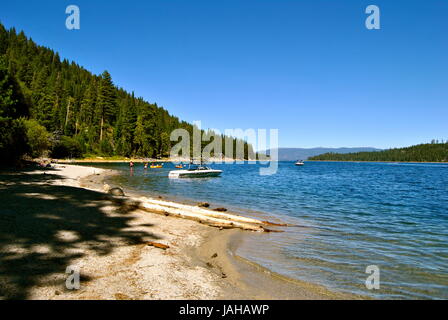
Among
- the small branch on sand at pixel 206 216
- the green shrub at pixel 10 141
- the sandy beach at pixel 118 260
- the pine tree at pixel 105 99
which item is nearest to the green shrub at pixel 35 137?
the green shrub at pixel 10 141

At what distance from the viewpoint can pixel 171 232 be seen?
387 inches

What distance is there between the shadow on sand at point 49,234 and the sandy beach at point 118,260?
0.02 metres

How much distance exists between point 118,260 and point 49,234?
269cm

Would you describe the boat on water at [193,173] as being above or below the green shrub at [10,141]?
below

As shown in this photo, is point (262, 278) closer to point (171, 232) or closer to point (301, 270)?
point (301, 270)

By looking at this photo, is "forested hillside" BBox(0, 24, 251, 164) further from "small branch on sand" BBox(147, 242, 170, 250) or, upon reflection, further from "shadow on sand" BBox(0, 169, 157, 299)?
"small branch on sand" BBox(147, 242, 170, 250)

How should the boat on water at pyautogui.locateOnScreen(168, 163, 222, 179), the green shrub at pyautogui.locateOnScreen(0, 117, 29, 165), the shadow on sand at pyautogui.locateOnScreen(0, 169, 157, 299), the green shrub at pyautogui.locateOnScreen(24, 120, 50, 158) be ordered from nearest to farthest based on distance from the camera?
the shadow on sand at pyautogui.locateOnScreen(0, 169, 157, 299) < the green shrub at pyautogui.locateOnScreen(0, 117, 29, 165) < the boat on water at pyautogui.locateOnScreen(168, 163, 222, 179) < the green shrub at pyautogui.locateOnScreen(24, 120, 50, 158)

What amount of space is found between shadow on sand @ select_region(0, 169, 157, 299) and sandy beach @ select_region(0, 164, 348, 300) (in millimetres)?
18

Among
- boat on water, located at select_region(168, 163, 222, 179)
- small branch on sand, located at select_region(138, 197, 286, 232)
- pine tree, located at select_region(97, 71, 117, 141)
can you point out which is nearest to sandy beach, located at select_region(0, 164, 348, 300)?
small branch on sand, located at select_region(138, 197, 286, 232)

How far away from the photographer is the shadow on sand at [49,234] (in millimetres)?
5047

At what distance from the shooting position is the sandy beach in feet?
16.1

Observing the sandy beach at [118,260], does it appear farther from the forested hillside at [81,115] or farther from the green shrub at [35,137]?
the forested hillside at [81,115]
